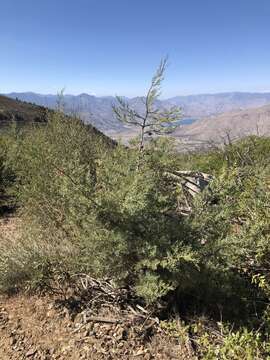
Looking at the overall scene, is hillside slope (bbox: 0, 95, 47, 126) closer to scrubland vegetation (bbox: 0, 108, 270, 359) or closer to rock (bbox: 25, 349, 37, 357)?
scrubland vegetation (bbox: 0, 108, 270, 359)

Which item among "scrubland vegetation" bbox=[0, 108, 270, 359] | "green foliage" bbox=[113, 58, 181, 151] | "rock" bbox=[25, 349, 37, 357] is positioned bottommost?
"rock" bbox=[25, 349, 37, 357]

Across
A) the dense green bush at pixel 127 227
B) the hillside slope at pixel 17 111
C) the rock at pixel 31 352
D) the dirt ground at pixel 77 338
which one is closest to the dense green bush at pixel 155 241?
the dense green bush at pixel 127 227

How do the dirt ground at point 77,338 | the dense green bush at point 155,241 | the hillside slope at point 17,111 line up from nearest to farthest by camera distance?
the dirt ground at point 77,338 → the dense green bush at point 155,241 → the hillside slope at point 17,111

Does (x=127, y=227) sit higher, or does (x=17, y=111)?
(x=17, y=111)

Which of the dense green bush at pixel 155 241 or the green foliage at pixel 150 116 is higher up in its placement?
the green foliage at pixel 150 116

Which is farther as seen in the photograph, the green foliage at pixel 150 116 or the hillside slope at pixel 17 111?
the hillside slope at pixel 17 111

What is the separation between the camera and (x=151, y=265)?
3.71 metres

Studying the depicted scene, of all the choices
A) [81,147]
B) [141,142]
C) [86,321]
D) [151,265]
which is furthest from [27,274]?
[81,147]

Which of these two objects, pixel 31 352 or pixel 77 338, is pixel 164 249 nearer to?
pixel 77 338

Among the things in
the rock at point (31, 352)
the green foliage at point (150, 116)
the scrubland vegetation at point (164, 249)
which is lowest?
the rock at point (31, 352)

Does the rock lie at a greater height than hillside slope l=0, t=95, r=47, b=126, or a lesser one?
lesser

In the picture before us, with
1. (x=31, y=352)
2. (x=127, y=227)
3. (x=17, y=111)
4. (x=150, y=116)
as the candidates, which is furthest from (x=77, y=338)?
(x=17, y=111)

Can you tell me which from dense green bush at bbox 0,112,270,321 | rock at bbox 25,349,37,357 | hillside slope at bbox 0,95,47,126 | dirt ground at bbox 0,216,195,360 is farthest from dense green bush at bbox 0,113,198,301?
hillside slope at bbox 0,95,47,126

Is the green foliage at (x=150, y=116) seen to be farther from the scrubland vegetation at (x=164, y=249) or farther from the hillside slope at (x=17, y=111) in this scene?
the hillside slope at (x=17, y=111)
